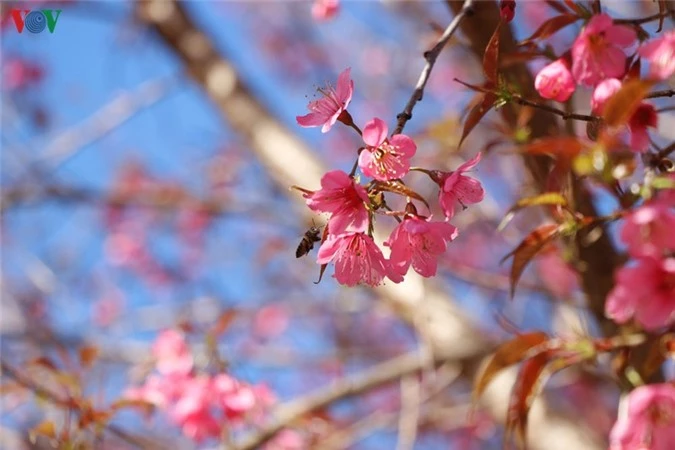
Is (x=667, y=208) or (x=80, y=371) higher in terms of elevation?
(x=80, y=371)

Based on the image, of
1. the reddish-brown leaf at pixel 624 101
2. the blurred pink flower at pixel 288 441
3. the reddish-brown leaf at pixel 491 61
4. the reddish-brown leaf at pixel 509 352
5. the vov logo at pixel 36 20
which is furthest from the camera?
the blurred pink flower at pixel 288 441

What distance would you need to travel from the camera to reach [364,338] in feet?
17.8

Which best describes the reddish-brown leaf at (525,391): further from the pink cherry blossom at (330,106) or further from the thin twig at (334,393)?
the thin twig at (334,393)

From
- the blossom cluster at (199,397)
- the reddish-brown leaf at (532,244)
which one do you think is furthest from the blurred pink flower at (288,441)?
the reddish-brown leaf at (532,244)

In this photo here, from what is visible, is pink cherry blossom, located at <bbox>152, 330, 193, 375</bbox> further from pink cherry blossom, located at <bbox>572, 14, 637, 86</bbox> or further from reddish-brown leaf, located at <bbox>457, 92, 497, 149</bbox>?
pink cherry blossom, located at <bbox>572, 14, 637, 86</bbox>

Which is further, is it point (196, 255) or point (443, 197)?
point (196, 255)

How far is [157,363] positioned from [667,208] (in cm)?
158

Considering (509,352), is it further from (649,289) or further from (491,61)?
(491,61)

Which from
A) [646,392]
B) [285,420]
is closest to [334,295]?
[285,420]

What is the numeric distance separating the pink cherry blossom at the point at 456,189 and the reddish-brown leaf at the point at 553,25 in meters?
0.33

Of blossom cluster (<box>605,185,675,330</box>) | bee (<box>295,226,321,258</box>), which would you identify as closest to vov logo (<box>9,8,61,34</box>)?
bee (<box>295,226,321,258</box>)

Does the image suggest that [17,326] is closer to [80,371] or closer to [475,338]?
[80,371]

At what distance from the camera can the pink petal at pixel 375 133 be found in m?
0.88

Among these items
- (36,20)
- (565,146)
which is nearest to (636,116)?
(565,146)
